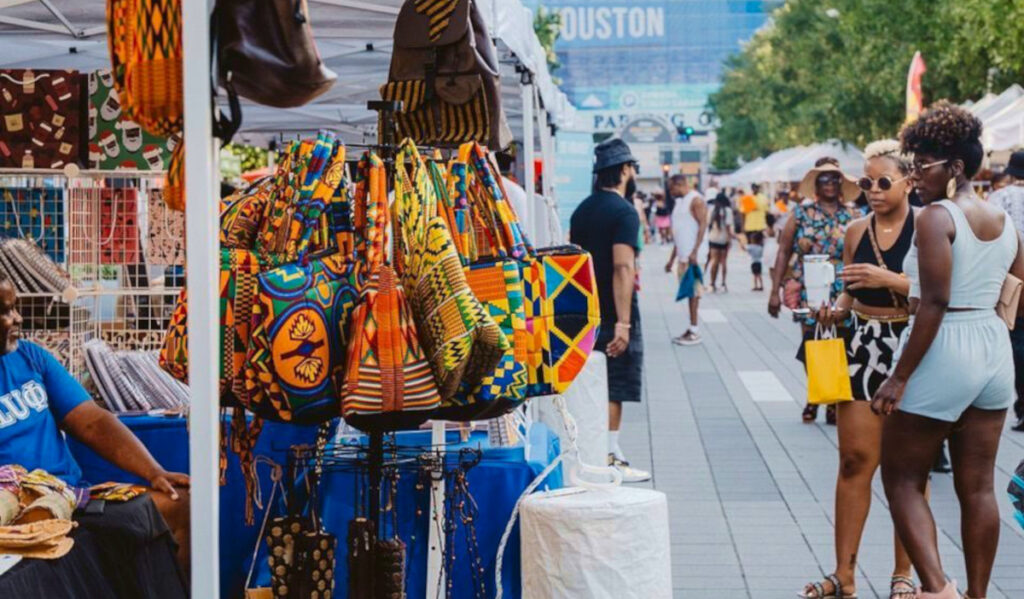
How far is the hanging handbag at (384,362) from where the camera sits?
356 cm

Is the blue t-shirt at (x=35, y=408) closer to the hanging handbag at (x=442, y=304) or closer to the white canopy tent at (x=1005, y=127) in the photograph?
the hanging handbag at (x=442, y=304)

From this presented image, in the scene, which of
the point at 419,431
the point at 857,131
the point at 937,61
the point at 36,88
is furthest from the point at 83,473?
the point at 857,131


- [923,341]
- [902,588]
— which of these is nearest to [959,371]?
[923,341]

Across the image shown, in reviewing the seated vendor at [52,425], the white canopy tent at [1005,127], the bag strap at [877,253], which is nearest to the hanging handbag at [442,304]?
the seated vendor at [52,425]

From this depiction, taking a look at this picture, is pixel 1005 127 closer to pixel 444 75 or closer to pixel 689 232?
pixel 689 232

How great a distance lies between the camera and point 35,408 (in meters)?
4.40

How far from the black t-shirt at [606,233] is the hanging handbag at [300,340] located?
4676mm

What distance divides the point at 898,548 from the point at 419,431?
81.3 inches

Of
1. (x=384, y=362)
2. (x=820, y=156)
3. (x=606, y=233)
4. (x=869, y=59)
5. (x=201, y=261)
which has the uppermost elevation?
(x=869, y=59)

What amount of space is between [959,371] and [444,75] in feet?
6.84

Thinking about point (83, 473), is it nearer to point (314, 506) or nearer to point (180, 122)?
point (314, 506)

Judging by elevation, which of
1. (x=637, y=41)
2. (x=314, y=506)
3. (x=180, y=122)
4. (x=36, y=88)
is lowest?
(x=314, y=506)

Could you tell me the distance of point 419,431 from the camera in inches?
216

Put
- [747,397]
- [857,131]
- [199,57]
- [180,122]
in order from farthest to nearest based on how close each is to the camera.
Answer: [857,131] → [747,397] → [180,122] → [199,57]
